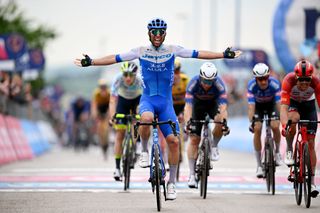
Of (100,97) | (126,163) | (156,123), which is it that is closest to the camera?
(156,123)

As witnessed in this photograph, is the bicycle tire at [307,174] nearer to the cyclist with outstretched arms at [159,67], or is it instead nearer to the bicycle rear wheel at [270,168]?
the cyclist with outstretched arms at [159,67]

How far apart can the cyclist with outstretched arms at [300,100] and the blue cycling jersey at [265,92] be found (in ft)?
6.05

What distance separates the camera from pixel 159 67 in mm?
13672

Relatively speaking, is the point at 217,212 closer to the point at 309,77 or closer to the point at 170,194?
the point at 170,194

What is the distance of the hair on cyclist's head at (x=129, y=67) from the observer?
1733 centimetres

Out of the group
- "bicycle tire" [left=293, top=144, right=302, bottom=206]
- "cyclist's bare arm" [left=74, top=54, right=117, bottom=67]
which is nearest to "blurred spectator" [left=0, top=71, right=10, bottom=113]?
"cyclist's bare arm" [left=74, top=54, right=117, bottom=67]

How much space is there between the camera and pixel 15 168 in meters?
22.2

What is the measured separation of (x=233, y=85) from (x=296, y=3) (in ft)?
57.3

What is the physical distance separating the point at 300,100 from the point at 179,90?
198 inches

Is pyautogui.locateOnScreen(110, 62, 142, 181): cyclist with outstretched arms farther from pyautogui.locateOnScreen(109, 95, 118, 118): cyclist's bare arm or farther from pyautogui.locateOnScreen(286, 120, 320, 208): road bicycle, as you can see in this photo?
pyautogui.locateOnScreen(286, 120, 320, 208): road bicycle

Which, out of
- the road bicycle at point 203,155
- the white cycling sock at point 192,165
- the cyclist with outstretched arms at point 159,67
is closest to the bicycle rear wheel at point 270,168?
the road bicycle at point 203,155

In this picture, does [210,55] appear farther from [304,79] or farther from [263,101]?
[263,101]

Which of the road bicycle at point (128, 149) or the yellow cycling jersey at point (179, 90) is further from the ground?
the yellow cycling jersey at point (179, 90)

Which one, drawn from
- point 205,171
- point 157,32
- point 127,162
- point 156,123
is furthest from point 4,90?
point 156,123
